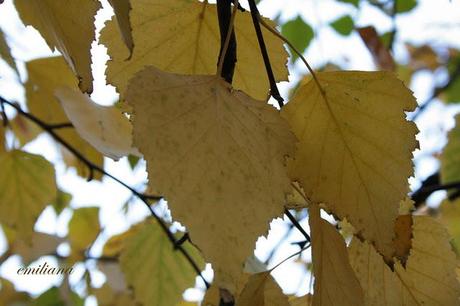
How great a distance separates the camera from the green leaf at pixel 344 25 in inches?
54.0

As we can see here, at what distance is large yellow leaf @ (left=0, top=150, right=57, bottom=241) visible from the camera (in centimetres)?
98

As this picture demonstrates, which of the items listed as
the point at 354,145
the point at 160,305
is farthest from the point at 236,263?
the point at 160,305

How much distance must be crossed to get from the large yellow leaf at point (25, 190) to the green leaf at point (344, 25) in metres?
0.65

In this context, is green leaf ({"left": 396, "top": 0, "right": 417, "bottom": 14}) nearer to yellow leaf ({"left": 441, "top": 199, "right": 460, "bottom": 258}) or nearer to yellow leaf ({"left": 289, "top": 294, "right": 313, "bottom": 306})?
yellow leaf ({"left": 441, "top": 199, "right": 460, "bottom": 258})

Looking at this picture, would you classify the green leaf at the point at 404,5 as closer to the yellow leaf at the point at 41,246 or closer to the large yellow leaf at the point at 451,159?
the large yellow leaf at the point at 451,159

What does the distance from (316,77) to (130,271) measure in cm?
67

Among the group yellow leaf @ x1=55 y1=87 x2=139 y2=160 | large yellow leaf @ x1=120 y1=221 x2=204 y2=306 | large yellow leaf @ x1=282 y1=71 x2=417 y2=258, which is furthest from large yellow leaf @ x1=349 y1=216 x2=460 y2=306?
large yellow leaf @ x1=120 y1=221 x2=204 y2=306

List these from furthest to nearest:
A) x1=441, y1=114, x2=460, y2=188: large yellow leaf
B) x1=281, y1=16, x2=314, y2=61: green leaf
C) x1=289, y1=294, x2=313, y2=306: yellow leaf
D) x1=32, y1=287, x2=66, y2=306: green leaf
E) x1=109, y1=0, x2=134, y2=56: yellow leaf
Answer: x1=281, y1=16, x2=314, y2=61: green leaf
x1=441, y1=114, x2=460, y2=188: large yellow leaf
x1=32, y1=287, x2=66, y2=306: green leaf
x1=289, y1=294, x2=313, y2=306: yellow leaf
x1=109, y1=0, x2=134, y2=56: yellow leaf

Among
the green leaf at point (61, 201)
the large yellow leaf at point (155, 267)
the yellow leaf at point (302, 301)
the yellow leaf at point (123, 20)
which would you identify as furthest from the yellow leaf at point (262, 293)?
the green leaf at point (61, 201)

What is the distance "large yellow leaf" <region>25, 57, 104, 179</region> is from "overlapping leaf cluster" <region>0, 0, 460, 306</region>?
47cm

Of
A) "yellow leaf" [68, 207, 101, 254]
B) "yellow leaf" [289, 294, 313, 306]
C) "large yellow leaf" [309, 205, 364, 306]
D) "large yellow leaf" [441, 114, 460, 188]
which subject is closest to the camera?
"large yellow leaf" [309, 205, 364, 306]

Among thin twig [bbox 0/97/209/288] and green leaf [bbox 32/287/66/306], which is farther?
green leaf [bbox 32/287/66/306]

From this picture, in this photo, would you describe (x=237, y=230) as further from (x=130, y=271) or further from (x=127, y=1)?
(x=130, y=271)

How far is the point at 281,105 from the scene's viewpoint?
1.71ft
